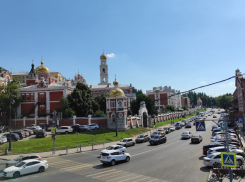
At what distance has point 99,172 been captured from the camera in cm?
1725

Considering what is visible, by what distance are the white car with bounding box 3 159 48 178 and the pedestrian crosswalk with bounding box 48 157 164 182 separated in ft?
5.63

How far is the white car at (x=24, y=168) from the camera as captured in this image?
1620 cm

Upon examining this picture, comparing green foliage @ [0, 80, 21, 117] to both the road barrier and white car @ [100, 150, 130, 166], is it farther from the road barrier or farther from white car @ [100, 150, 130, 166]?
white car @ [100, 150, 130, 166]

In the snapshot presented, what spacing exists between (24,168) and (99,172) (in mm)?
5906

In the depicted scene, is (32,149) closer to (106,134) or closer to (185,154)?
(106,134)

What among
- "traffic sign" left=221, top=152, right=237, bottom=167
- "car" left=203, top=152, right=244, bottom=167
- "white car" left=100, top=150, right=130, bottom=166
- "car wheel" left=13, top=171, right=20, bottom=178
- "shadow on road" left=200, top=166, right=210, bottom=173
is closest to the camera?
"traffic sign" left=221, top=152, right=237, bottom=167

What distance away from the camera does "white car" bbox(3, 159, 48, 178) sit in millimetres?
16203

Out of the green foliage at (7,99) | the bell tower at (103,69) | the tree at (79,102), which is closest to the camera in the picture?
the green foliage at (7,99)

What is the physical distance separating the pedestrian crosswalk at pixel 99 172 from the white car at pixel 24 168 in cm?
172

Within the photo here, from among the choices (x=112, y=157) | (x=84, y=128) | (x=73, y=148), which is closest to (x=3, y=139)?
(x=73, y=148)

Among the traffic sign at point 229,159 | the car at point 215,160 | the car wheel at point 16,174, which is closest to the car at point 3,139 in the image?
the car wheel at point 16,174

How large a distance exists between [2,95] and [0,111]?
387 centimetres

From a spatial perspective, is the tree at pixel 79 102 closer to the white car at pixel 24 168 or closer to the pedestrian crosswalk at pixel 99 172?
the pedestrian crosswalk at pixel 99 172

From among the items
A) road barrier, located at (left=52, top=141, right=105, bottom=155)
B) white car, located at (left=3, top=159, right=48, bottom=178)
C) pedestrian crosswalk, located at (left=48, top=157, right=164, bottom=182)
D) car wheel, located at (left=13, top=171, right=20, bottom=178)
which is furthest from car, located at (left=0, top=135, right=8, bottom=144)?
car wheel, located at (left=13, top=171, right=20, bottom=178)
